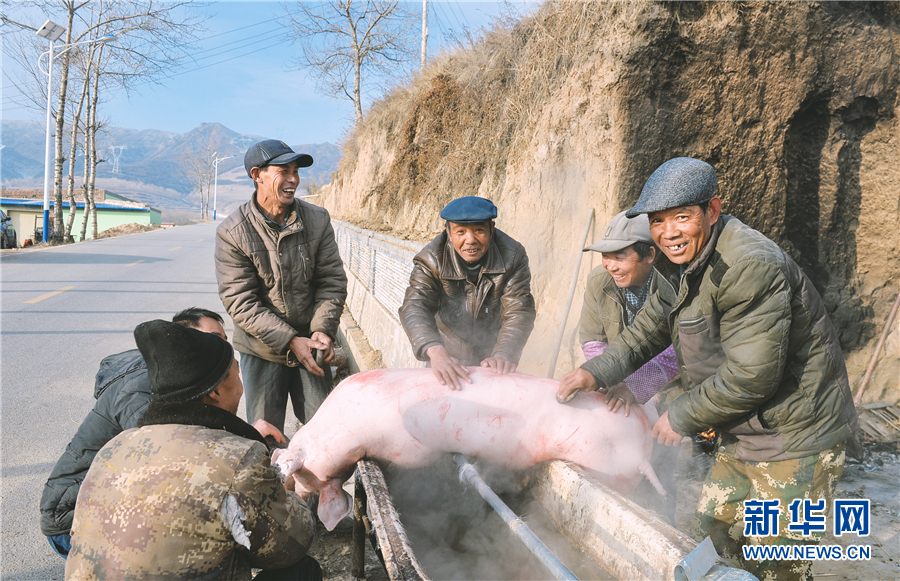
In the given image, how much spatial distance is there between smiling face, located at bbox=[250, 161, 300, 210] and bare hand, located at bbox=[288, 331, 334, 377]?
2.94ft

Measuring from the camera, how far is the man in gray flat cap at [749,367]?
2.09 m

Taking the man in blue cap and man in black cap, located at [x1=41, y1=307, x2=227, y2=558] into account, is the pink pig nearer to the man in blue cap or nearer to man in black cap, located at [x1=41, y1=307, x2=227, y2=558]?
the man in blue cap

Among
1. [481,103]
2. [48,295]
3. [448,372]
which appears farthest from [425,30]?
[448,372]

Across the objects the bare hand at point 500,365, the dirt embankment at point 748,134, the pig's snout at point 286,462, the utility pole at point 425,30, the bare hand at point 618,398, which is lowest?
the pig's snout at point 286,462

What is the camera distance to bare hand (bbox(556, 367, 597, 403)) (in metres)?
2.75

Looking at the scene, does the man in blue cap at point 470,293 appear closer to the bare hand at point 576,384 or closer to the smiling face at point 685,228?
the bare hand at point 576,384

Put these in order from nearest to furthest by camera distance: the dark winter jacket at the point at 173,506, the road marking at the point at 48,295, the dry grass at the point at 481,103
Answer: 1. the dark winter jacket at the point at 173,506
2. the dry grass at the point at 481,103
3. the road marking at the point at 48,295

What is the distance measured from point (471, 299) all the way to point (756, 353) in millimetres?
1782

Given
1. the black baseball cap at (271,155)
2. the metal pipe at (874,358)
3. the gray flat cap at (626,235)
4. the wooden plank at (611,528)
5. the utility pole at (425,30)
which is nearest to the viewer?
the wooden plank at (611,528)

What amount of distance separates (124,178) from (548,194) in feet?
668

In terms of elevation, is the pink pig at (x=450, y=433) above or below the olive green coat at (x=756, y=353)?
below

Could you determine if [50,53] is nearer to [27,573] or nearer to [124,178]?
[27,573]

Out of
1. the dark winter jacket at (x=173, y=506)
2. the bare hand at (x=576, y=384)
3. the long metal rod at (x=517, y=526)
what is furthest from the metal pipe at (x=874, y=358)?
the dark winter jacket at (x=173, y=506)

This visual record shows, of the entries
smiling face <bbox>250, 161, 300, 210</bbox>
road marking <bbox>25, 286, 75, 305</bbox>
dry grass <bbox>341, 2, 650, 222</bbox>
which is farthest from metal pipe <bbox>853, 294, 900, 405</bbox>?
road marking <bbox>25, 286, 75, 305</bbox>
